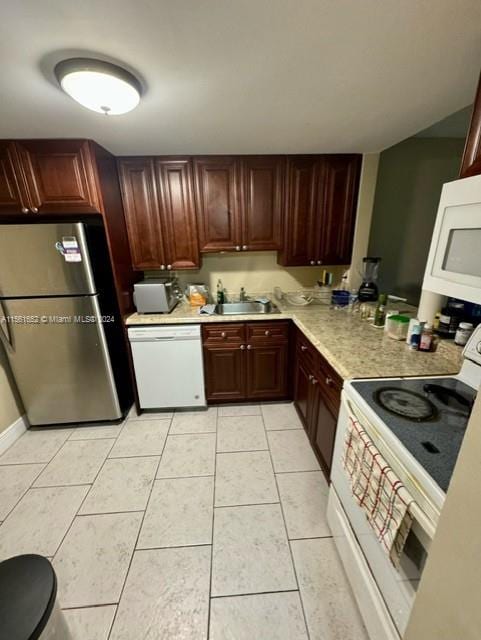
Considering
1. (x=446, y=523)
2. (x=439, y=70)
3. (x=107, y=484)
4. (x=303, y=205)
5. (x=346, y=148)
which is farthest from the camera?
(x=303, y=205)

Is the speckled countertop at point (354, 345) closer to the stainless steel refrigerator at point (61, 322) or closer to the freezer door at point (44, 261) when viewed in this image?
the stainless steel refrigerator at point (61, 322)

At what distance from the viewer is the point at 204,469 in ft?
5.85

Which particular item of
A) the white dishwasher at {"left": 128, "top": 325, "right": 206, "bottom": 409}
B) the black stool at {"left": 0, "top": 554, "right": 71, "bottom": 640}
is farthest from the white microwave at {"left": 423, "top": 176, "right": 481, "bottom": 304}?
the black stool at {"left": 0, "top": 554, "right": 71, "bottom": 640}

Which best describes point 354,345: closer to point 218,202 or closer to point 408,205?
point 408,205

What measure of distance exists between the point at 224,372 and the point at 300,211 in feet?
5.31

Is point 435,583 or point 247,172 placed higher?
point 247,172

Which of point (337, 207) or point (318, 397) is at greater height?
point (337, 207)

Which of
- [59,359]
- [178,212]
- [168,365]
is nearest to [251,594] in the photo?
[168,365]

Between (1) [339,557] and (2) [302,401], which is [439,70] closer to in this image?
(2) [302,401]

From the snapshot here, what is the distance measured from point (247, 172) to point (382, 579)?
2.57m

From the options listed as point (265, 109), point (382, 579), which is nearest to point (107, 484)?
point (382, 579)

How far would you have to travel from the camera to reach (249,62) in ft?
3.28

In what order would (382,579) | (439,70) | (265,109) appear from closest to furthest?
(382,579) < (439,70) < (265,109)

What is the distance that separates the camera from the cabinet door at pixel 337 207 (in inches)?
85.8
